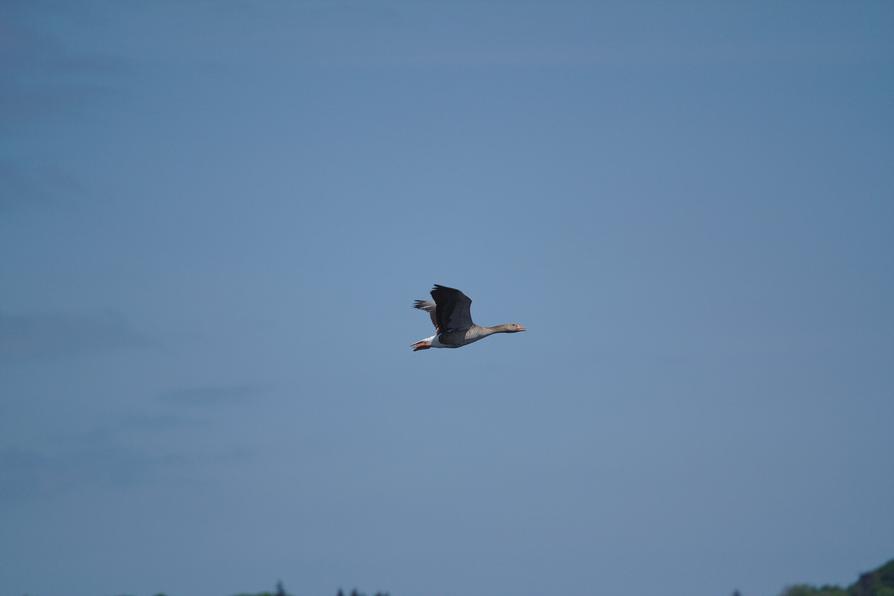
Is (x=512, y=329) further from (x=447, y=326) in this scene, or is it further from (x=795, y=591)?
(x=795, y=591)

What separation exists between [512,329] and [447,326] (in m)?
4.23

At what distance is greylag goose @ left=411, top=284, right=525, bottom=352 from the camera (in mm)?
71438

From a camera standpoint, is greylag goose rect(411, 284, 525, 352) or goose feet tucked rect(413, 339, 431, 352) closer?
greylag goose rect(411, 284, 525, 352)

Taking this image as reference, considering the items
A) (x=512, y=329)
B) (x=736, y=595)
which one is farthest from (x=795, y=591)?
(x=512, y=329)

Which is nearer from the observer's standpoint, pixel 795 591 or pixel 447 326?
pixel 447 326

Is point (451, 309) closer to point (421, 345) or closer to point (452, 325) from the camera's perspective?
point (452, 325)

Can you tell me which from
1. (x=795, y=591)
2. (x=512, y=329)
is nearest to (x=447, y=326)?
(x=512, y=329)

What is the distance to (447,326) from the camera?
7450 cm

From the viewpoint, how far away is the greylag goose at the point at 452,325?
2813 inches

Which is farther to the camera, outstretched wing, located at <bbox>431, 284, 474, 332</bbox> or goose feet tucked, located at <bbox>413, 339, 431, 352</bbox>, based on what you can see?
goose feet tucked, located at <bbox>413, 339, 431, 352</bbox>

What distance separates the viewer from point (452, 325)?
244ft

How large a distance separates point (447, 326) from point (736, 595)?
134444 millimetres

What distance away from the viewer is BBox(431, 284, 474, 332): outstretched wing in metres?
70.2

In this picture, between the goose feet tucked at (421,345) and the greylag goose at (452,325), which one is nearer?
the greylag goose at (452,325)
